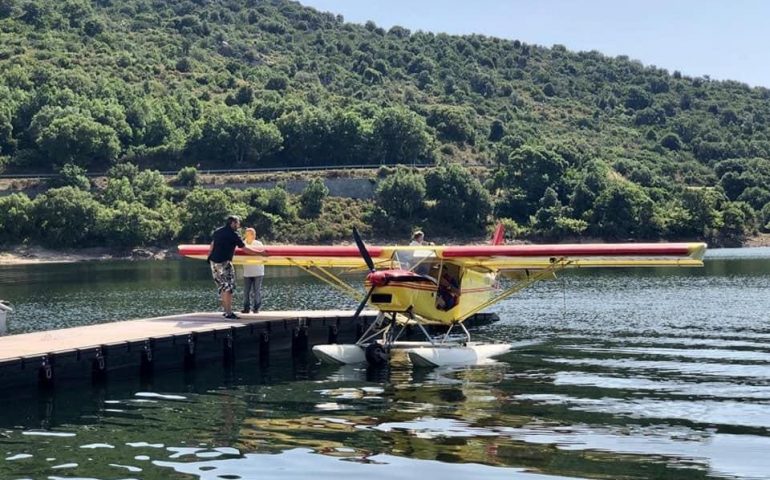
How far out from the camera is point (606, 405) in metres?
16.0

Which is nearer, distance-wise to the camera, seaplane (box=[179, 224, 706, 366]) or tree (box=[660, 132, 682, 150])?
seaplane (box=[179, 224, 706, 366])

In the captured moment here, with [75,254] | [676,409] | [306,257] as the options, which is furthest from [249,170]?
[676,409]

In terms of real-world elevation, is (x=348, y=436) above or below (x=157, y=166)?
below

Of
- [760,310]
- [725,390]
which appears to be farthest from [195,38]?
[725,390]

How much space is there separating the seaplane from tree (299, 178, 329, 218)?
64.2 metres

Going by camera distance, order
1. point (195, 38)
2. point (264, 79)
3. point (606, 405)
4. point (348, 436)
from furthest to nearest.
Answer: point (195, 38), point (264, 79), point (606, 405), point (348, 436)

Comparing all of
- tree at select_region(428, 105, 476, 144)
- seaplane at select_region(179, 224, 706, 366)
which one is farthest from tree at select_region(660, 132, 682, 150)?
seaplane at select_region(179, 224, 706, 366)

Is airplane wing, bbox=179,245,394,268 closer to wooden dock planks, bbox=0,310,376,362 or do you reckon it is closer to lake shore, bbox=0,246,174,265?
wooden dock planks, bbox=0,310,376,362

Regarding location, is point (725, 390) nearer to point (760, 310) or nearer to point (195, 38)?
point (760, 310)

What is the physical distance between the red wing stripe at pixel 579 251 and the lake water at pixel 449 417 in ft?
7.47

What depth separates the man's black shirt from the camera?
21234 mm

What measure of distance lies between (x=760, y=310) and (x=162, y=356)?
1969 centimetres

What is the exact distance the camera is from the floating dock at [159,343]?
17.1 meters

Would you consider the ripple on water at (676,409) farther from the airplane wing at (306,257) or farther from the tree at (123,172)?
the tree at (123,172)
